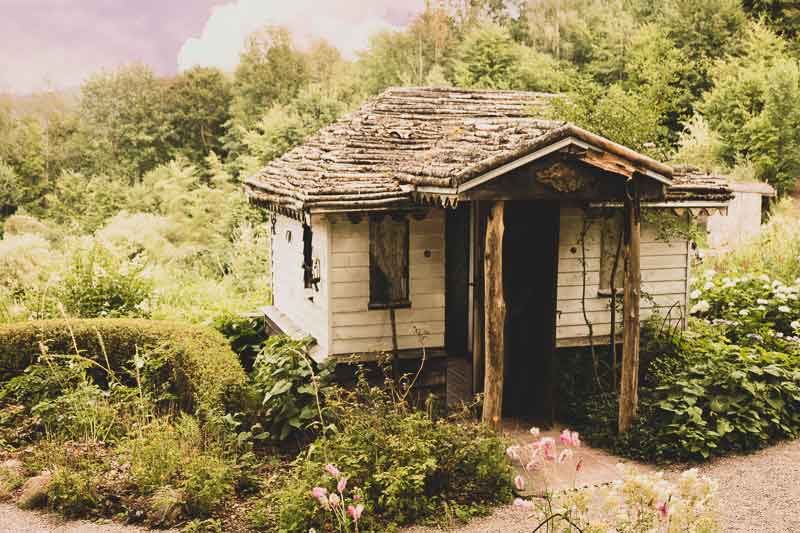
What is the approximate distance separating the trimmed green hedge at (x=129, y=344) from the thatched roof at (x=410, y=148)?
240 cm

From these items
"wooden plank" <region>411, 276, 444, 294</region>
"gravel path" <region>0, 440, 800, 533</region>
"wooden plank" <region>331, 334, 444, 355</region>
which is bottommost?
"gravel path" <region>0, 440, 800, 533</region>

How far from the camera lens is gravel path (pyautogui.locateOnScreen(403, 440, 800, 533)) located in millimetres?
7163

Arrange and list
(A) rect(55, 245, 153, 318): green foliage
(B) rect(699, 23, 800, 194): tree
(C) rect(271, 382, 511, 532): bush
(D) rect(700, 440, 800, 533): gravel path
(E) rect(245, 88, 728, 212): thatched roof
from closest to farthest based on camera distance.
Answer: (C) rect(271, 382, 511, 532): bush → (D) rect(700, 440, 800, 533): gravel path → (E) rect(245, 88, 728, 212): thatched roof → (A) rect(55, 245, 153, 318): green foliage → (B) rect(699, 23, 800, 194): tree

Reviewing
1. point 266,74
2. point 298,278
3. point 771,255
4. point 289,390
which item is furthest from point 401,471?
point 266,74

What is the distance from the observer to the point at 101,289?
44.9 feet

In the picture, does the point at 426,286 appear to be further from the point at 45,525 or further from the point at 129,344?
the point at 45,525

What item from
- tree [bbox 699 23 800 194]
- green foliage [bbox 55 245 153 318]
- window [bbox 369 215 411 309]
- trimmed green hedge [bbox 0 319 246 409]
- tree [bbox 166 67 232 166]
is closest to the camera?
window [bbox 369 215 411 309]

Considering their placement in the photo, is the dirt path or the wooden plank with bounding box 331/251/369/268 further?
the wooden plank with bounding box 331/251/369/268

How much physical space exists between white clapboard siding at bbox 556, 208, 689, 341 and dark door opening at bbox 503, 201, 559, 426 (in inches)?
11.1

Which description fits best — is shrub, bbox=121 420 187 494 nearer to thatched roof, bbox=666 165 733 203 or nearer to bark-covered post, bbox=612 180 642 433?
bark-covered post, bbox=612 180 642 433

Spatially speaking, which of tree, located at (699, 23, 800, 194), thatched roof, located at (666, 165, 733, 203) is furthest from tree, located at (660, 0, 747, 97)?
thatched roof, located at (666, 165, 733, 203)

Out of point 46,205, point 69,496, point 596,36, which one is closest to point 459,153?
point 69,496

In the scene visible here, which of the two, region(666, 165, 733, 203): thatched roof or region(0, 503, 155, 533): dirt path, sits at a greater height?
region(666, 165, 733, 203): thatched roof

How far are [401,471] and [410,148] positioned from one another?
5.32m
